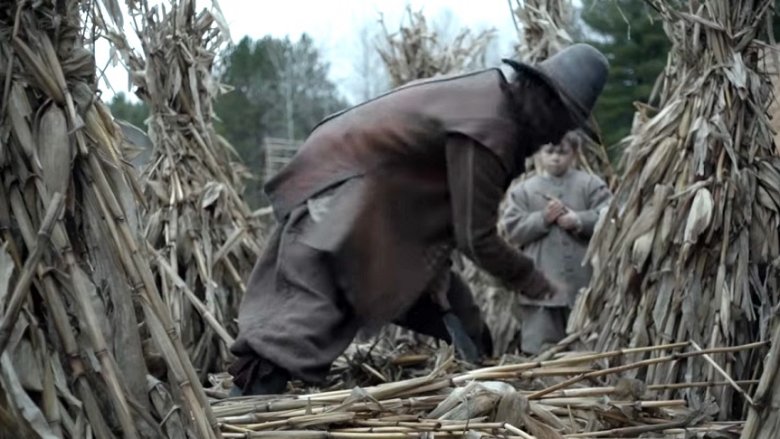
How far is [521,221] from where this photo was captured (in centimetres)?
686

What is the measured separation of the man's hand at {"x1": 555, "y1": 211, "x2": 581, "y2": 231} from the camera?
6648 millimetres

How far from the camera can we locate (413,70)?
9.23 meters

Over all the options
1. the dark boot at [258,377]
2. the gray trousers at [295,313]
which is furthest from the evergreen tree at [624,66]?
the dark boot at [258,377]

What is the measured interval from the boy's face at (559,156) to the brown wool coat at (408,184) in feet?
7.98

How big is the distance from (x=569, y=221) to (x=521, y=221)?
30cm

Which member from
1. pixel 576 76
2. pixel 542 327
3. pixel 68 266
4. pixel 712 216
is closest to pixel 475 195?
pixel 576 76

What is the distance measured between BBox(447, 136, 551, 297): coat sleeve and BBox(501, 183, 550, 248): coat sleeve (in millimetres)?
2454

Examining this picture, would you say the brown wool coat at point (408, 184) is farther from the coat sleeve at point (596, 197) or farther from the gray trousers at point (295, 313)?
the coat sleeve at point (596, 197)

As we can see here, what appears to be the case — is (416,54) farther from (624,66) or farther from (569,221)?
(624,66)

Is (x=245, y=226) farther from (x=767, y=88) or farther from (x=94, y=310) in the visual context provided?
(x=94, y=310)

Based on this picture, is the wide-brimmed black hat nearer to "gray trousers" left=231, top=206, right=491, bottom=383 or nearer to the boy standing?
"gray trousers" left=231, top=206, right=491, bottom=383

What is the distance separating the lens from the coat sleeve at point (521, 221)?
677 centimetres

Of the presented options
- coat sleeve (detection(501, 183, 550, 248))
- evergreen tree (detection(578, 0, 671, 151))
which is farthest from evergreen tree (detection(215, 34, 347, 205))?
coat sleeve (detection(501, 183, 550, 248))

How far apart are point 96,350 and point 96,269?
0.17 m
